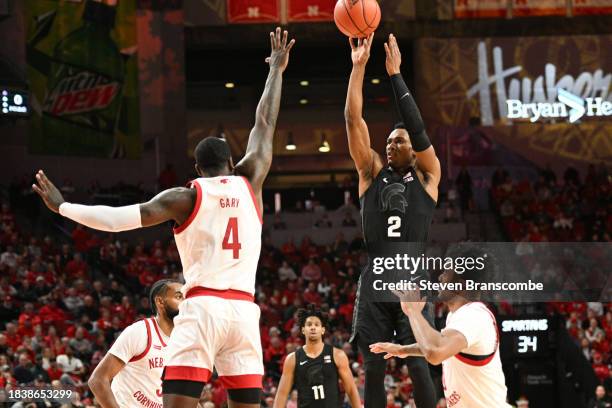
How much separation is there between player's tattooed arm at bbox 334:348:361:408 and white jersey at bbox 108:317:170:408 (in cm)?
248

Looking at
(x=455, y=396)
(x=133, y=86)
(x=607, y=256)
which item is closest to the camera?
(x=455, y=396)

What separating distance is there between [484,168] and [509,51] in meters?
3.59

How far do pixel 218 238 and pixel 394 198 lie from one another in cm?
199

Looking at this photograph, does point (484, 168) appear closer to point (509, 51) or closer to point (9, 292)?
point (509, 51)

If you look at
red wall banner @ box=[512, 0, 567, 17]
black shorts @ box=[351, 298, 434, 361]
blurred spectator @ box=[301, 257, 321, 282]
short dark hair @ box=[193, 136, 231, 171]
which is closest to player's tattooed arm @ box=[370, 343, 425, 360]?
black shorts @ box=[351, 298, 434, 361]

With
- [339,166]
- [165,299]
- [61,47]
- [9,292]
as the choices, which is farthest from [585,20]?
[165,299]

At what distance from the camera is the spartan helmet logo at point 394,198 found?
8.16 metres

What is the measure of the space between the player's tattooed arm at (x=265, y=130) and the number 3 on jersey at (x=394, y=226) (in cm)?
131

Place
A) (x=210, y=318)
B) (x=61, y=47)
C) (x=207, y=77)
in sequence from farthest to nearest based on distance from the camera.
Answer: (x=207, y=77) < (x=61, y=47) < (x=210, y=318)

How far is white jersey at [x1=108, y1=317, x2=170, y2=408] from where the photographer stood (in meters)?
8.64

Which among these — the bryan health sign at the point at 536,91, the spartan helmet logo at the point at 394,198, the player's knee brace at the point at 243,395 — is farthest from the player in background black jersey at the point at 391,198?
the bryan health sign at the point at 536,91

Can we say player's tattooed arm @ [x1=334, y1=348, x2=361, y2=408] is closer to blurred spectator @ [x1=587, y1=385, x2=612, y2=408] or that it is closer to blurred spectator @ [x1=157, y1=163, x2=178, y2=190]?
blurred spectator @ [x1=587, y1=385, x2=612, y2=408]

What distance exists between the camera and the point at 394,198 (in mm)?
8172

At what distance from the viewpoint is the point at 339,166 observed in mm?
38219
